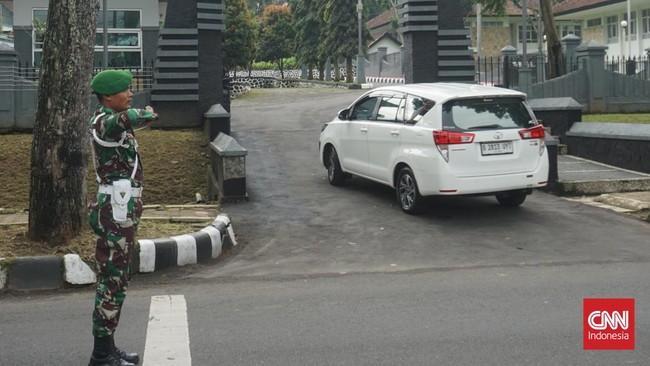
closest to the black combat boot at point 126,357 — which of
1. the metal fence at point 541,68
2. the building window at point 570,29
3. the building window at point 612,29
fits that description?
the metal fence at point 541,68

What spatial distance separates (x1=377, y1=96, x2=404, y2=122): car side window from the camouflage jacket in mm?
6286

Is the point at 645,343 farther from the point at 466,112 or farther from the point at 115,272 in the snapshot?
the point at 466,112

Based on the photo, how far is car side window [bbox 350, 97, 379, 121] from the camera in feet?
39.1

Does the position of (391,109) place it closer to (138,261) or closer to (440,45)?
(138,261)

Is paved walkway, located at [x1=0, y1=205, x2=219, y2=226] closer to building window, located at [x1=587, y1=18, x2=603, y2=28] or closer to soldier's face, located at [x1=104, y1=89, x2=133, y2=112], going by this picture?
soldier's face, located at [x1=104, y1=89, x2=133, y2=112]

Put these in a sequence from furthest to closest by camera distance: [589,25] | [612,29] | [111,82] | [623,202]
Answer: [589,25], [612,29], [623,202], [111,82]

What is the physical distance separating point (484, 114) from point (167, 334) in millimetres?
5909

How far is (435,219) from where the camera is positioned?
1049 cm

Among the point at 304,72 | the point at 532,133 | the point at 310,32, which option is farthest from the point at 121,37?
the point at 304,72

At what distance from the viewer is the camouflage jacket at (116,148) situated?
4938mm

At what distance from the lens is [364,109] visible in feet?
39.9

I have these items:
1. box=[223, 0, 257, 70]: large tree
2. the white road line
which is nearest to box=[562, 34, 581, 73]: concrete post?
the white road line

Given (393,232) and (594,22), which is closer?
(393,232)

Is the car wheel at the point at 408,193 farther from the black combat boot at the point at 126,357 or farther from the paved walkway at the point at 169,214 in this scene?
the black combat boot at the point at 126,357
